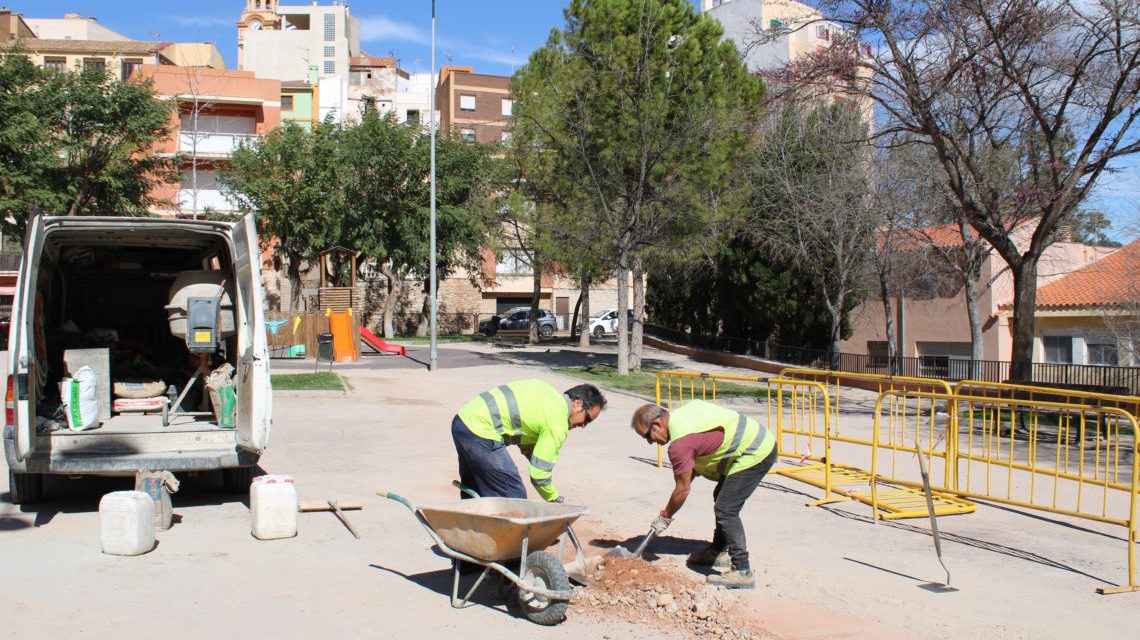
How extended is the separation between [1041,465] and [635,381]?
38.9 ft

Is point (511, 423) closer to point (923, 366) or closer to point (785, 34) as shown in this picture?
point (785, 34)

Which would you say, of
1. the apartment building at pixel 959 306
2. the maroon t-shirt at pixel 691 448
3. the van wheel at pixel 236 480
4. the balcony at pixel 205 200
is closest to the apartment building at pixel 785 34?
the apartment building at pixel 959 306

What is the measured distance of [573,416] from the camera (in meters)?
6.30

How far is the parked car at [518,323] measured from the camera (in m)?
47.9

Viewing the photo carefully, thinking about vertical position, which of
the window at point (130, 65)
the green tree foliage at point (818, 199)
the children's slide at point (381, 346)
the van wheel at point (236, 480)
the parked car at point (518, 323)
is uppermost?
the window at point (130, 65)

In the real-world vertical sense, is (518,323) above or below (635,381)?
above

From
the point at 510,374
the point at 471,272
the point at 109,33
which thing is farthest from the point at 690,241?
the point at 109,33

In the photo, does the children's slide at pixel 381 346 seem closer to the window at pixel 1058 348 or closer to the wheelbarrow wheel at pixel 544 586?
the window at pixel 1058 348

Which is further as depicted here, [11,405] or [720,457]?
[11,405]

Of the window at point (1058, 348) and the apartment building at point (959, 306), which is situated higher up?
the apartment building at point (959, 306)

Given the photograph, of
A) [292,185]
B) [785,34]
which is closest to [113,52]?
[292,185]

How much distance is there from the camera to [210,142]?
47.1 m

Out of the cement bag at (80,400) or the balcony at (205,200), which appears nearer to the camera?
the cement bag at (80,400)

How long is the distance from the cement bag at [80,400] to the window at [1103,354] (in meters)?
32.6
